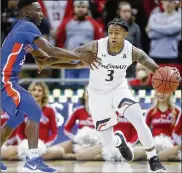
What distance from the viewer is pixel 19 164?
A: 12.2 metres

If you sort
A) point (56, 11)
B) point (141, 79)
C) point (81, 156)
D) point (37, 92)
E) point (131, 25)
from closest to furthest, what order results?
point (37, 92) < point (81, 156) < point (141, 79) < point (131, 25) < point (56, 11)

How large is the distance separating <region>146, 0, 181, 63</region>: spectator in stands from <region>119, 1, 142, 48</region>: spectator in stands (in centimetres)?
28

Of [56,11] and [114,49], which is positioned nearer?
[114,49]

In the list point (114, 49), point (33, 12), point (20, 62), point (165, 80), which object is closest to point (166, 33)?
point (114, 49)

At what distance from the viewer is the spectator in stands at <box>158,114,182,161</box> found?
12781mm

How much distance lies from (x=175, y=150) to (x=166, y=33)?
2.47 meters

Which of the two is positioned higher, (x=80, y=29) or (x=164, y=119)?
(x=80, y=29)

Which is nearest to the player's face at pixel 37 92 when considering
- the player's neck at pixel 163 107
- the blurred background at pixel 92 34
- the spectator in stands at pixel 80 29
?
the blurred background at pixel 92 34

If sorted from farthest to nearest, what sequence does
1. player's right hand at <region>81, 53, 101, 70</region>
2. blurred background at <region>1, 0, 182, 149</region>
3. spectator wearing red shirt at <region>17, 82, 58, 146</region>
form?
blurred background at <region>1, 0, 182, 149</region> < spectator wearing red shirt at <region>17, 82, 58, 146</region> < player's right hand at <region>81, 53, 101, 70</region>

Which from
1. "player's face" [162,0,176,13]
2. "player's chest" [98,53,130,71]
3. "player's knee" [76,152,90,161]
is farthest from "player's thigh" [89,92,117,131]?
"player's face" [162,0,176,13]

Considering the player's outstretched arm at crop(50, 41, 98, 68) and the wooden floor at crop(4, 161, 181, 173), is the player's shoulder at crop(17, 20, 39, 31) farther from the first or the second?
the wooden floor at crop(4, 161, 181, 173)

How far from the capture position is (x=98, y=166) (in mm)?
11914

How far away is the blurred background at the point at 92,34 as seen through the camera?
13438 millimetres

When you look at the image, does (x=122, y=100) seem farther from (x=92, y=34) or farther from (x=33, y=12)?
(x=92, y=34)
